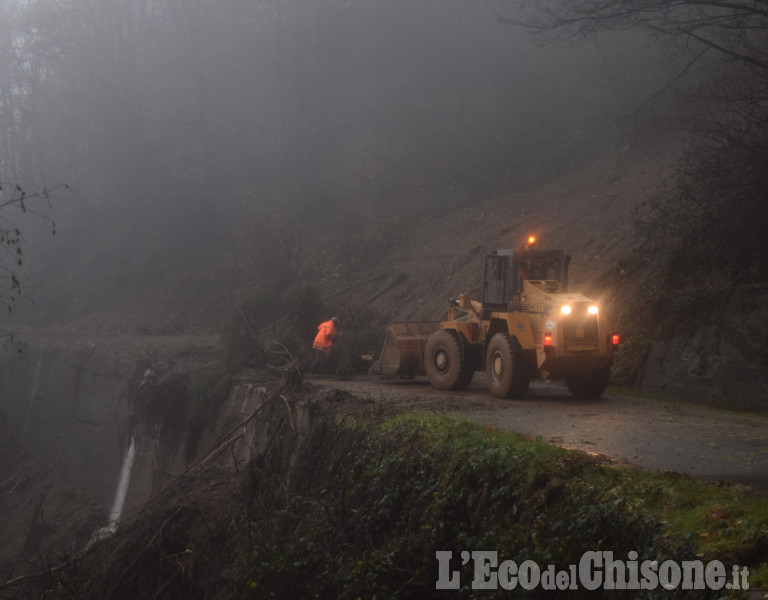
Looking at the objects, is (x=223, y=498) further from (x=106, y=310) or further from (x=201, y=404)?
(x=106, y=310)

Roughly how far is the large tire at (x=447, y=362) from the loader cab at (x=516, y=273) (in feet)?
3.15

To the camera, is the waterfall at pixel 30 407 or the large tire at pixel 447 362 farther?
the waterfall at pixel 30 407

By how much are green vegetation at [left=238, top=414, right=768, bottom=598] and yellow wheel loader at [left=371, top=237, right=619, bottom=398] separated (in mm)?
3308

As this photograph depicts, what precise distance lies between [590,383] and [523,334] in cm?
150

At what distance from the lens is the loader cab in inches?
531

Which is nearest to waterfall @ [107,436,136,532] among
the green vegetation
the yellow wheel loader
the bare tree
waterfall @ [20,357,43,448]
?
the bare tree

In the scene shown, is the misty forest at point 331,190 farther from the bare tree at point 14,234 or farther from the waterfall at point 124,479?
the bare tree at point 14,234

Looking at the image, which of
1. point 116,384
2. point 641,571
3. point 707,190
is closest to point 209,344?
point 116,384

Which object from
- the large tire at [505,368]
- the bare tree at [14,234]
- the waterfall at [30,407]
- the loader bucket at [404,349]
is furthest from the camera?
the waterfall at [30,407]

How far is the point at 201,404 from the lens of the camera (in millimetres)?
16438

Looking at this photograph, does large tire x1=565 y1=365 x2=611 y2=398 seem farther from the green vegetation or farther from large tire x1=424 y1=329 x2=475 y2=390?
the green vegetation

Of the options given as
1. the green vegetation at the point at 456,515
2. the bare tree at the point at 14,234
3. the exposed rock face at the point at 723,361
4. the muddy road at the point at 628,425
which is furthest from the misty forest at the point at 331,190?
the muddy road at the point at 628,425

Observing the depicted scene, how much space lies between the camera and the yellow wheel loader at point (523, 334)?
1227cm

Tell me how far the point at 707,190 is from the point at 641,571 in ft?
38.3
